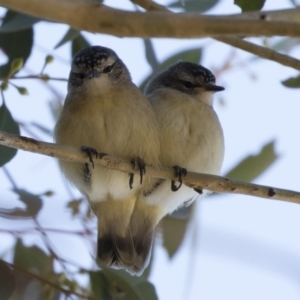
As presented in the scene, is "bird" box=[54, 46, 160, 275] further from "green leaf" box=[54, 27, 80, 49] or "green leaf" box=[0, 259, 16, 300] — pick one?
"green leaf" box=[0, 259, 16, 300]

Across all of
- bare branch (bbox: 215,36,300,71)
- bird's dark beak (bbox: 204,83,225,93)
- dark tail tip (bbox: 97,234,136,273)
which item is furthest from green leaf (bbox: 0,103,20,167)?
bird's dark beak (bbox: 204,83,225,93)

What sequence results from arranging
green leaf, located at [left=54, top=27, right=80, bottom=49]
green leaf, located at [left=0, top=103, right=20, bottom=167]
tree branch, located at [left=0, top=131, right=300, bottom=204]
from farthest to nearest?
green leaf, located at [left=54, top=27, right=80, bottom=49]
green leaf, located at [left=0, top=103, right=20, bottom=167]
tree branch, located at [left=0, top=131, right=300, bottom=204]

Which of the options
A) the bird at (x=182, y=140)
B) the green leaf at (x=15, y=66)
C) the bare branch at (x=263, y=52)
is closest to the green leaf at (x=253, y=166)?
the bird at (x=182, y=140)

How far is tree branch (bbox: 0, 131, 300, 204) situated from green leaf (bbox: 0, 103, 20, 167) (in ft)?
1.70

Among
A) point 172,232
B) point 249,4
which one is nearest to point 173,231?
point 172,232

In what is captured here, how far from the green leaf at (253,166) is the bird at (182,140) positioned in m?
0.27

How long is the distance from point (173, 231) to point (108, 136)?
82 cm

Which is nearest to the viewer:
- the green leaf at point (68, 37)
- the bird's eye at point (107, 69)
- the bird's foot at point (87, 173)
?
the green leaf at point (68, 37)

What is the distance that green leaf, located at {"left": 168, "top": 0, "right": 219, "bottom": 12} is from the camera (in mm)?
3452

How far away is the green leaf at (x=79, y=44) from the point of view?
13.2 ft

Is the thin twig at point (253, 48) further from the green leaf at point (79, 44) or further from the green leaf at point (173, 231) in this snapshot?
the green leaf at point (173, 231)

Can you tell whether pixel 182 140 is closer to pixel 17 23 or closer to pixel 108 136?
pixel 108 136

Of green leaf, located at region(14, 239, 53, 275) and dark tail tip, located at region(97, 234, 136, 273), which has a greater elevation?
dark tail tip, located at region(97, 234, 136, 273)

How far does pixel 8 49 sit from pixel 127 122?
2.31 ft
